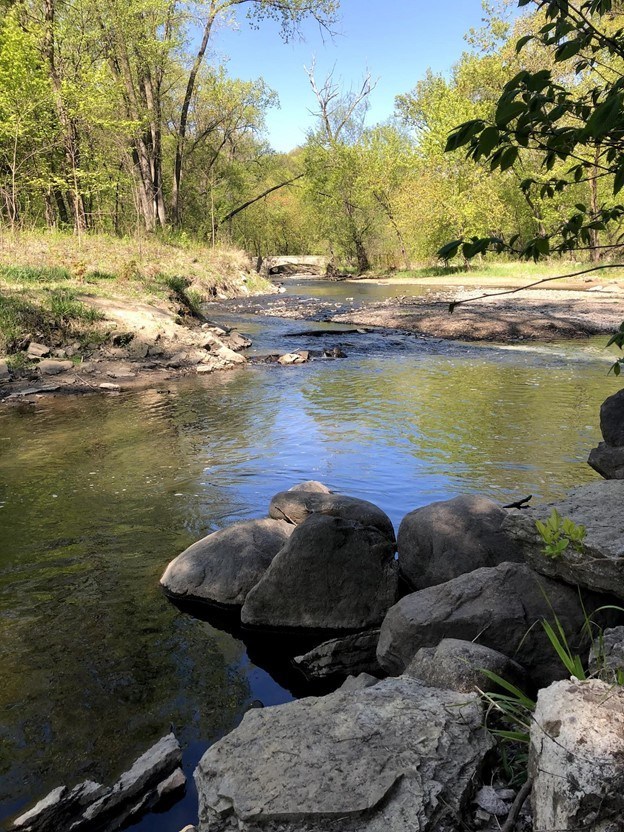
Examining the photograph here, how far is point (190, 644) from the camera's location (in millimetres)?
4715

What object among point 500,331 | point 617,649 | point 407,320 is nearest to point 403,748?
point 617,649

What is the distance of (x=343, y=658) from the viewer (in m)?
4.46

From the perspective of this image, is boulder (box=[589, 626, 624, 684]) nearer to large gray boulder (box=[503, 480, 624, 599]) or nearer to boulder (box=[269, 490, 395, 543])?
large gray boulder (box=[503, 480, 624, 599])

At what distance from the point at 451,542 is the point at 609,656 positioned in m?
2.15

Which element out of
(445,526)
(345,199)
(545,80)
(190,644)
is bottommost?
(190,644)

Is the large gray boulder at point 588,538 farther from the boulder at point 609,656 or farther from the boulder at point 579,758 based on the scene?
the boulder at point 579,758

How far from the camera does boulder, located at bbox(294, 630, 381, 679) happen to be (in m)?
4.41

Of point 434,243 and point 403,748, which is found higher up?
point 434,243

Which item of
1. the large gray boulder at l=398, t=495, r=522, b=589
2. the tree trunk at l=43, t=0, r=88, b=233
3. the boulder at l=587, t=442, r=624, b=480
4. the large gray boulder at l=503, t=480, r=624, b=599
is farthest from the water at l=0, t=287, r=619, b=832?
the tree trunk at l=43, t=0, r=88, b=233

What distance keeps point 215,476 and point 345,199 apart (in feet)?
170

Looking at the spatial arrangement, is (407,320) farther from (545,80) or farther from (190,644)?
(545,80)

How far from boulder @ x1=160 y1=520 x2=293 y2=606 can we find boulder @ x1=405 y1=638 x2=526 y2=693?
2.16m

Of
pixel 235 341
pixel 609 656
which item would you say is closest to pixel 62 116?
pixel 235 341

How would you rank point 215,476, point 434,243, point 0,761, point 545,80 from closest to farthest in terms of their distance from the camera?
point 545,80 < point 0,761 < point 215,476 < point 434,243
